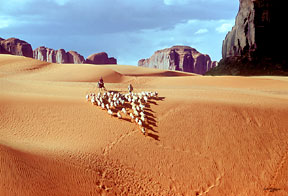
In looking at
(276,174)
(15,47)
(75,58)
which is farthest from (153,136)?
(75,58)

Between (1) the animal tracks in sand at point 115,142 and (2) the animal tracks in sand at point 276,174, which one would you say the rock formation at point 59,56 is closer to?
(1) the animal tracks in sand at point 115,142

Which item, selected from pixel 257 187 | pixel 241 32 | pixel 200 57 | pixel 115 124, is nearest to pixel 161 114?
pixel 115 124

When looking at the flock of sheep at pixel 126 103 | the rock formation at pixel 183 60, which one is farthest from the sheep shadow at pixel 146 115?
the rock formation at pixel 183 60

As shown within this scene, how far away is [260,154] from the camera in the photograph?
949cm

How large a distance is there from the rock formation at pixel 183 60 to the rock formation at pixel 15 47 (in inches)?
2029

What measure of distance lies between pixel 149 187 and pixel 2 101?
8.00 meters

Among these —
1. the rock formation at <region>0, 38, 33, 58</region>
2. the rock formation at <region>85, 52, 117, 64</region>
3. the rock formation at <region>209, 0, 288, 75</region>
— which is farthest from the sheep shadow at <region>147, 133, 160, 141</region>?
the rock formation at <region>85, 52, 117, 64</region>

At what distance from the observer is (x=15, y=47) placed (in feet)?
214

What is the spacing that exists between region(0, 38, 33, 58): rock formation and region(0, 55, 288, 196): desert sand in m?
58.7

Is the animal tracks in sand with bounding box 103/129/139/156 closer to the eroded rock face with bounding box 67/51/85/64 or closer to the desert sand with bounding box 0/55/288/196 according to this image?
the desert sand with bounding box 0/55/288/196

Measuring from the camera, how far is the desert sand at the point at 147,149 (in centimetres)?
712

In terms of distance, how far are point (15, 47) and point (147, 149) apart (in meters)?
66.4

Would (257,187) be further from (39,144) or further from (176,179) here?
(39,144)

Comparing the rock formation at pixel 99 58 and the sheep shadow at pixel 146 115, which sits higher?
the rock formation at pixel 99 58
